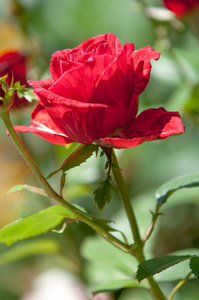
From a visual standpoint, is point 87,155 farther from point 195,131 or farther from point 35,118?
point 195,131

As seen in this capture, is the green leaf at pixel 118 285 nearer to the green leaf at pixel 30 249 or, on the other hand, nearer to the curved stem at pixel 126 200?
the curved stem at pixel 126 200

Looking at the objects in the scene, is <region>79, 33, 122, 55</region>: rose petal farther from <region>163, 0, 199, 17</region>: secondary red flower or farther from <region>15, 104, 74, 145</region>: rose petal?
<region>163, 0, 199, 17</region>: secondary red flower

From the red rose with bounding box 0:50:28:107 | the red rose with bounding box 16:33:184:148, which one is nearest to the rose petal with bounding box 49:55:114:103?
the red rose with bounding box 16:33:184:148

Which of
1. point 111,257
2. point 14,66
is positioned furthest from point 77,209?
point 14,66

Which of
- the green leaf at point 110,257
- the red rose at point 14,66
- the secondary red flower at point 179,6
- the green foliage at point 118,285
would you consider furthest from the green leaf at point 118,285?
the secondary red flower at point 179,6

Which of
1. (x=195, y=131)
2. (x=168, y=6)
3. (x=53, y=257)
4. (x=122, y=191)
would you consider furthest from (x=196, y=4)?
(x=53, y=257)

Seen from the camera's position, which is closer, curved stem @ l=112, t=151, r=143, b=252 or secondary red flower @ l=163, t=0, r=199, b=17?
curved stem @ l=112, t=151, r=143, b=252

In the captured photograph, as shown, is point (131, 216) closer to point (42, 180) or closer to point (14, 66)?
point (42, 180)
